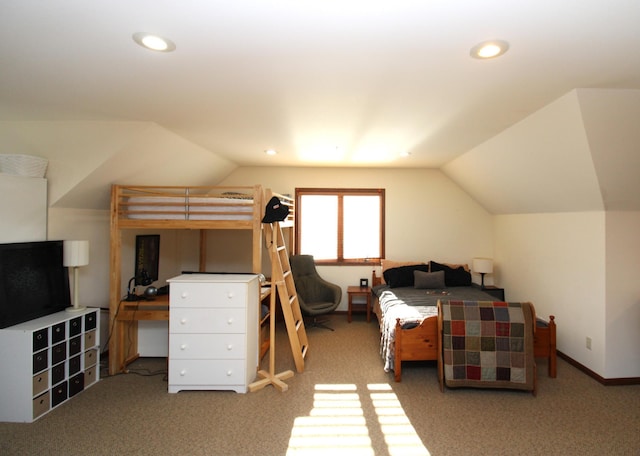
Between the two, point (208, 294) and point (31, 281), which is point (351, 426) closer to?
point (208, 294)

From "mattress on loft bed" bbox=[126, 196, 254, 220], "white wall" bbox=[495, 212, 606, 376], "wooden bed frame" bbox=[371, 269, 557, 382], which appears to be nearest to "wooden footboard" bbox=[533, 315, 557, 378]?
"wooden bed frame" bbox=[371, 269, 557, 382]

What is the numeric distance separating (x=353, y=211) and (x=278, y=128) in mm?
2552

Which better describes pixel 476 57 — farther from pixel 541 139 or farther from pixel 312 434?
pixel 312 434

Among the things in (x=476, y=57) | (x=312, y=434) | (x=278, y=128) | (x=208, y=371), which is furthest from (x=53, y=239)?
(x=476, y=57)

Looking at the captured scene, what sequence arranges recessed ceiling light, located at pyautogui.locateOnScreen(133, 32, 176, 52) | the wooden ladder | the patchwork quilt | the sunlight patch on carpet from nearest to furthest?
recessed ceiling light, located at pyautogui.locateOnScreen(133, 32, 176, 52) < the sunlight patch on carpet < the patchwork quilt < the wooden ladder

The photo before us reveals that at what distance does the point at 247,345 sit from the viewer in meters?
3.09

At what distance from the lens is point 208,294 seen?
3053 mm

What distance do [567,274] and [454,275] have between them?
160 cm

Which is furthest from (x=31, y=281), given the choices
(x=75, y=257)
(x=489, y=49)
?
(x=489, y=49)

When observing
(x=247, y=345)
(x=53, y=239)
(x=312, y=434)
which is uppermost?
(x=53, y=239)

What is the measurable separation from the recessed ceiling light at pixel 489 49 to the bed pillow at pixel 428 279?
3.48 m

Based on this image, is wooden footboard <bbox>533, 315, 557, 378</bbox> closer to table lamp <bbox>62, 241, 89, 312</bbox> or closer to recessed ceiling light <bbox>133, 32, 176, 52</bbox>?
recessed ceiling light <bbox>133, 32, 176, 52</bbox>

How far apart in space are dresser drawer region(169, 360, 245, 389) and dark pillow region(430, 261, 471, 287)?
3.35m

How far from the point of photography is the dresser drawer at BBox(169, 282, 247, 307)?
120 inches
